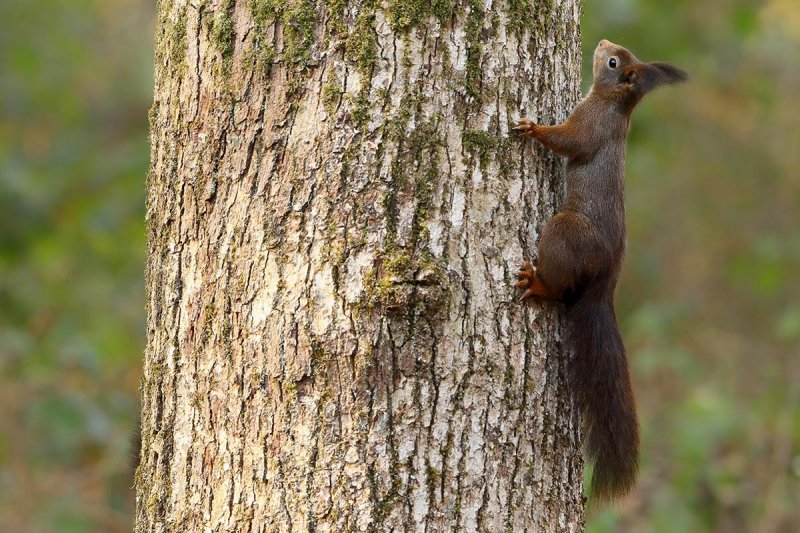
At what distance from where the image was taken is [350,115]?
1817mm

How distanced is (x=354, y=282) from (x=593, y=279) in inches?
28.6

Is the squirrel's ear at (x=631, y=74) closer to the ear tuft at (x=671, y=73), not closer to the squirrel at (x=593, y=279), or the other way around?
the ear tuft at (x=671, y=73)

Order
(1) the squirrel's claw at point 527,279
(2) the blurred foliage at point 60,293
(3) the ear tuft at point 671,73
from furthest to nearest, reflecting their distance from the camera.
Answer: (2) the blurred foliage at point 60,293
(3) the ear tuft at point 671,73
(1) the squirrel's claw at point 527,279

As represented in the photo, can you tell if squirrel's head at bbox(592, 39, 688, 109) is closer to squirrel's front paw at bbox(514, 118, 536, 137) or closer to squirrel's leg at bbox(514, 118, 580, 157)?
squirrel's leg at bbox(514, 118, 580, 157)

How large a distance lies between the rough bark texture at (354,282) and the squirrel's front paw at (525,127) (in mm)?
22

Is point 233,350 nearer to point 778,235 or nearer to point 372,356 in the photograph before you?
point 372,356

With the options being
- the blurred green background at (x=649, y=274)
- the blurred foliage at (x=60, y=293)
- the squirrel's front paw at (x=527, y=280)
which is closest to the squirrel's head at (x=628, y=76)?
the squirrel's front paw at (x=527, y=280)

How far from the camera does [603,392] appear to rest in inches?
82.3

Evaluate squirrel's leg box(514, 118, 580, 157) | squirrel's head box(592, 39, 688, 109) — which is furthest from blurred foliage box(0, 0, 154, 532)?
squirrel's leg box(514, 118, 580, 157)

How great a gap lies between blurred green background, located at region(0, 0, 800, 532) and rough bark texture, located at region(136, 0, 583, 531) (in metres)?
2.36

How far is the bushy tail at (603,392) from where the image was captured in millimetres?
2031

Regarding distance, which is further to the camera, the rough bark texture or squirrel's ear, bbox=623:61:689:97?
squirrel's ear, bbox=623:61:689:97

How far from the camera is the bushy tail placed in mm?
2031

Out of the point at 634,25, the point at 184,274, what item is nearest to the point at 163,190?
the point at 184,274
